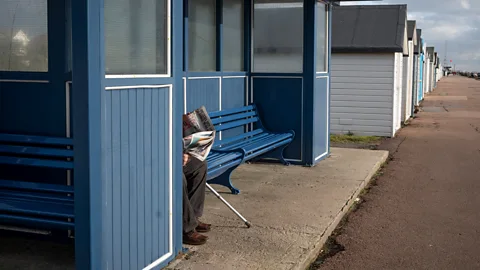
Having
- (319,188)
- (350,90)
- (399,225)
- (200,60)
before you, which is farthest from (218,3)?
(350,90)

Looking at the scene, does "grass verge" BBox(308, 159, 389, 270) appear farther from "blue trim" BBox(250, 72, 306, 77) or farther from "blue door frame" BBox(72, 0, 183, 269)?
"blue trim" BBox(250, 72, 306, 77)

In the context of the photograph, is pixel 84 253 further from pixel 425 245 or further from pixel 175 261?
pixel 425 245

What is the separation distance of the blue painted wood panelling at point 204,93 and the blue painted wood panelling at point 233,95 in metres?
0.23

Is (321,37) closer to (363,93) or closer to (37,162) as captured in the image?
(363,93)

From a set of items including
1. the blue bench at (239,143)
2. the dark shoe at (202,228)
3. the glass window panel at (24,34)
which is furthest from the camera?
the blue bench at (239,143)

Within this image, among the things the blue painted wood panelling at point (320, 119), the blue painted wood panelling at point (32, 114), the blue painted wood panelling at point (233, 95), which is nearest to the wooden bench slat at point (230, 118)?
the blue painted wood panelling at point (233, 95)

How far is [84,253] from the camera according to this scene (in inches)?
154

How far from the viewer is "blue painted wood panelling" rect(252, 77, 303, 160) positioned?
948 centimetres

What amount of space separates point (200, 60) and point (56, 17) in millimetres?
3599

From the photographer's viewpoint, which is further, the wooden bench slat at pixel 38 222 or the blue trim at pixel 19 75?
the blue trim at pixel 19 75

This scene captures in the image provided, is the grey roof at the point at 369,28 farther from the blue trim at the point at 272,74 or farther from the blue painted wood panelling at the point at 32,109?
the blue painted wood panelling at the point at 32,109

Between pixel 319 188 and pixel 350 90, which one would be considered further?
pixel 350 90

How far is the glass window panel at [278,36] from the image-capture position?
952 cm

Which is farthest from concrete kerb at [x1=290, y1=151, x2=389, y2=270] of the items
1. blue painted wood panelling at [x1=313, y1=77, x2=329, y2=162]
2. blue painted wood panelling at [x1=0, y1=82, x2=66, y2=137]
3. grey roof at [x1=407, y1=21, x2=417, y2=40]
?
grey roof at [x1=407, y1=21, x2=417, y2=40]
